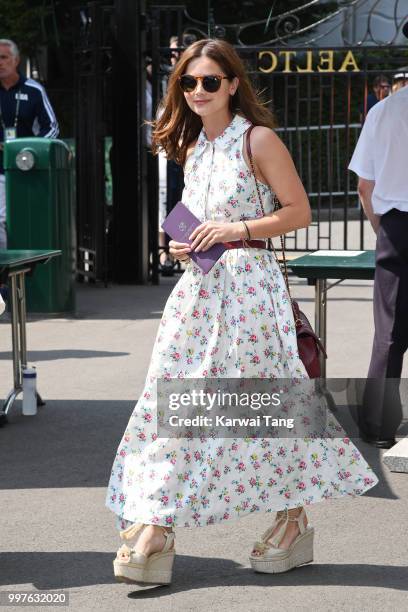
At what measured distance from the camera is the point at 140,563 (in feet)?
14.0

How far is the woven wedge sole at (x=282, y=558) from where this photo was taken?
445 cm

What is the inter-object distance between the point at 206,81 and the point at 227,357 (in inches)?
35.8

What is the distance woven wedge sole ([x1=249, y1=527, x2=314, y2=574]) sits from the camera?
445cm

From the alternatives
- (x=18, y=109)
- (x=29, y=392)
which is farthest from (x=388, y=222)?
(x=18, y=109)

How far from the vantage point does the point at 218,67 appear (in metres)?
4.41

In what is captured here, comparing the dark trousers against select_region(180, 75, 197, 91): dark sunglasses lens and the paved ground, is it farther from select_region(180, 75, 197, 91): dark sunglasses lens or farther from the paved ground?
select_region(180, 75, 197, 91): dark sunglasses lens

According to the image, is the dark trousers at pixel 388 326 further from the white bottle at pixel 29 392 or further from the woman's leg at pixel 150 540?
the woman's leg at pixel 150 540

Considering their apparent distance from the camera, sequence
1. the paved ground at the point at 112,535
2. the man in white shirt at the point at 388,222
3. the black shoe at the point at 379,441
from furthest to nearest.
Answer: the black shoe at the point at 379,441
the man in white shirt at the point at 388,222
the paved ground at the point at 112,535

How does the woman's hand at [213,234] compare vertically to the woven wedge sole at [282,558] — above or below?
above

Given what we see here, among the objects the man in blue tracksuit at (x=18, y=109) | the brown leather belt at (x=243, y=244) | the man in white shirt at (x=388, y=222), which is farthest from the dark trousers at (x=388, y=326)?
the man in blue tracksuit at (x=18, y=109)

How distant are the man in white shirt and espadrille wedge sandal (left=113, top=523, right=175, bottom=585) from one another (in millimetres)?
2141

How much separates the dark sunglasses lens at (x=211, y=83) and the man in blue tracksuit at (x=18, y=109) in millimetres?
6445

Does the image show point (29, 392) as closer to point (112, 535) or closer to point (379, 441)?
A: point (379, 441)

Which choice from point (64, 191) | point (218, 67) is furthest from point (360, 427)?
point (64, 191)
